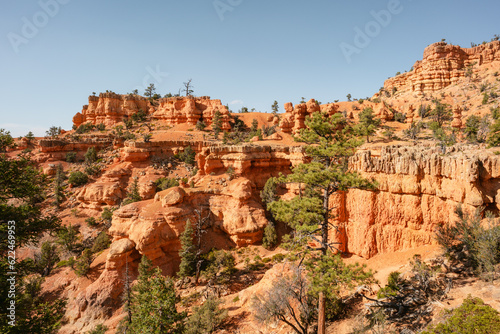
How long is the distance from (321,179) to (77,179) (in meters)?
43.0

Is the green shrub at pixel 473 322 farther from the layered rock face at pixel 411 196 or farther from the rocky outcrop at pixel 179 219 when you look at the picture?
the rocky outcrop at pixel 179 219

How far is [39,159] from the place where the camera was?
4506cm

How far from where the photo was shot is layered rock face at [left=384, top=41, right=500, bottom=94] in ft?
191

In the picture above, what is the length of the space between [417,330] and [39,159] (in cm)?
6058

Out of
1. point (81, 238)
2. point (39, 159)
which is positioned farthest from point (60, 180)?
point (81, 238)

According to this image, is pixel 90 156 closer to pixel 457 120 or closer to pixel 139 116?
pixel 139 116

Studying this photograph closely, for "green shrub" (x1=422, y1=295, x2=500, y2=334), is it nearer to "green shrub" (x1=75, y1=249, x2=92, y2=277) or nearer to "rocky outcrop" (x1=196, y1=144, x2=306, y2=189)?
"rocky outcrop" (x1=196, y1=144, x2=306, y2=189)

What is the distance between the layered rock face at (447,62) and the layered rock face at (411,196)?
193 ft

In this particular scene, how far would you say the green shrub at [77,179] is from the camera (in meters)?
38.7

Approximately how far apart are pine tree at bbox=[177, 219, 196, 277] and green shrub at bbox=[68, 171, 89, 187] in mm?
28001

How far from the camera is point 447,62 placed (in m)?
59.8

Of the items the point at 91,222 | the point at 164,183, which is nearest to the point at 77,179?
the point at 91,222

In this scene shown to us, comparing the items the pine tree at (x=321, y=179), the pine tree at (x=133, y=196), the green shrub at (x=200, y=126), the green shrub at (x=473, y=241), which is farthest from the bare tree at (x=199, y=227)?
the green shrub at (x=200, y=126)

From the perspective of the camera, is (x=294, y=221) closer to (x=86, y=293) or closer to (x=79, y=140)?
(x=86, y=293)
